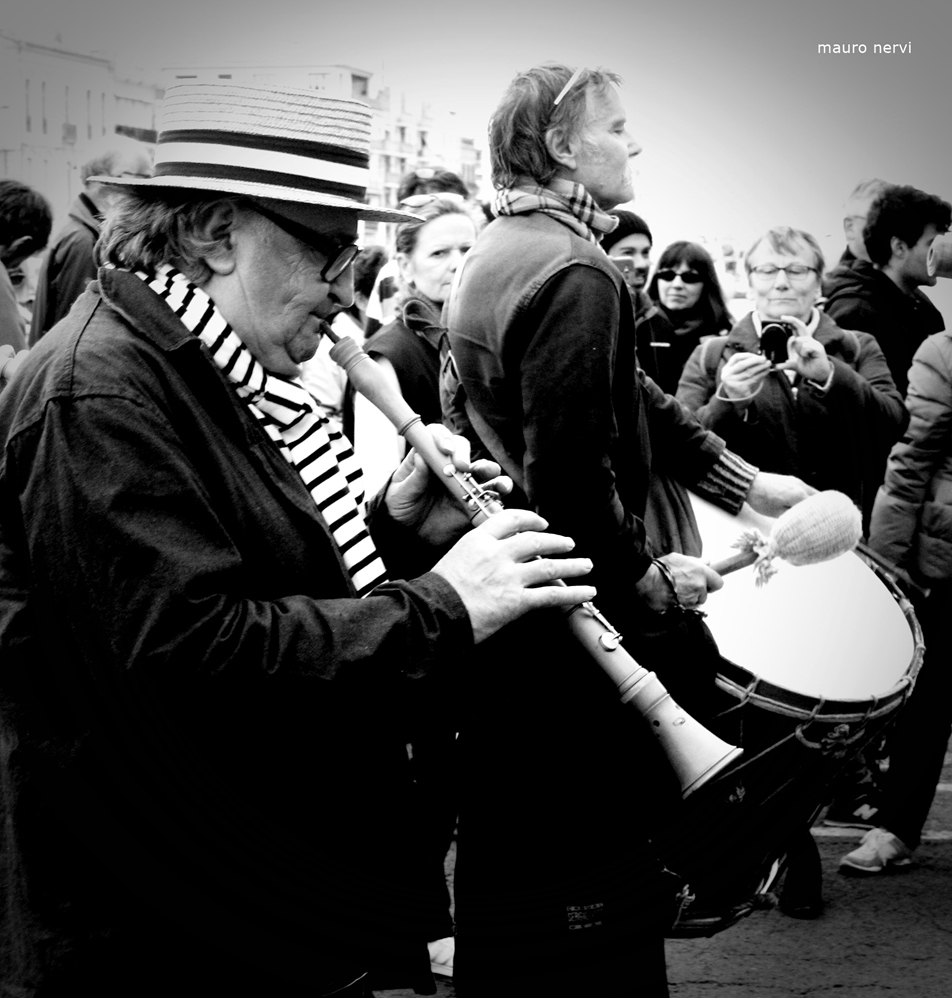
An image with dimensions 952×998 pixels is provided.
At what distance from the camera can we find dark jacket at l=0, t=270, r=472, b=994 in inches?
58.1

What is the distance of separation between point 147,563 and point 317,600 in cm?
26

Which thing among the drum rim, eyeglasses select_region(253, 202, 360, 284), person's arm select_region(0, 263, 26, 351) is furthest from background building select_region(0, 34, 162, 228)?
the drum rim

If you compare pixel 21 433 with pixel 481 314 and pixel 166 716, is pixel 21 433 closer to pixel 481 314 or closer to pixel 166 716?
pixel 166 716

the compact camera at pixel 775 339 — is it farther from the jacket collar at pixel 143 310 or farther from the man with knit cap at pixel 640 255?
A: the jacket collar at pixel 143 310

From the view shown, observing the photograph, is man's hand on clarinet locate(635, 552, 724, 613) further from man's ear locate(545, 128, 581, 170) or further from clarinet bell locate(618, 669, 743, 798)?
man's ear locate(545, 128, 581, 170)

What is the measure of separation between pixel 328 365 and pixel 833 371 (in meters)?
1.82

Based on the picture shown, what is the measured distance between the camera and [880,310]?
491cm

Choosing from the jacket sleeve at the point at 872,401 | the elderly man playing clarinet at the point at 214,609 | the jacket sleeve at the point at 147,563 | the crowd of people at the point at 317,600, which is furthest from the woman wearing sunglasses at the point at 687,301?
the jacket sleeve at the point at 147,563

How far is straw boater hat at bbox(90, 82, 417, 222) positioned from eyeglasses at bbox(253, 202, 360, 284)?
18 millimetres

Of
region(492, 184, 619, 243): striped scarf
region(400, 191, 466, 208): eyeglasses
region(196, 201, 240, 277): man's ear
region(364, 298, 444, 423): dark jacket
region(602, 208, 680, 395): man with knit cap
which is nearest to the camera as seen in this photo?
region(196, 201, 240, 277): man's ear

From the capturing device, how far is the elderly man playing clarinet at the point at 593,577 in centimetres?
231

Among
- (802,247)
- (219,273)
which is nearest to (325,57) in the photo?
(802,247)

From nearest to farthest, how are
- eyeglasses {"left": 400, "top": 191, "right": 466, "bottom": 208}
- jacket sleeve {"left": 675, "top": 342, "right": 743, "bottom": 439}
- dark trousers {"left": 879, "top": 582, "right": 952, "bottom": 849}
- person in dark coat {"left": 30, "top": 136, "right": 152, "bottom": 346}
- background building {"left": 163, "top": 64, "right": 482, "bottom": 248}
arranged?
dark trousers {"left": 879, "top": 582, "right": 952, "bottom": 849}
eyeglasses {"left": 400, "top": 191, "right": 466, "bottom": 208}
jacket sleeve {"left": 675, "top": 342, "right": 743, "bottom": 439}
person in dark coat {"left": 30, "top": 136, "right": 152, "bottom": 346}
background building {"left": 163, "top": 64, "right": 482, "bottom": 248}

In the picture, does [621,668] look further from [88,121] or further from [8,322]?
[88,121]
